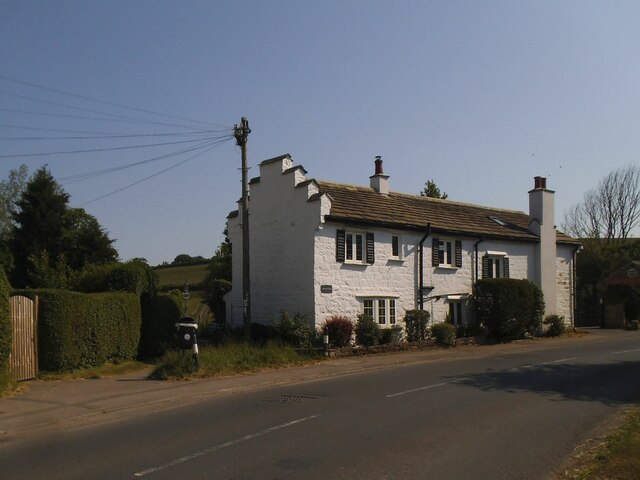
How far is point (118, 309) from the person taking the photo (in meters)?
19.2

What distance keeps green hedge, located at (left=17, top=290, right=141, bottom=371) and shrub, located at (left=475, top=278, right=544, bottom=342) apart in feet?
51.4

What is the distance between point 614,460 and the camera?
770 centimetres

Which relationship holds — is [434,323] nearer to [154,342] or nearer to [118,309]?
[154,342]

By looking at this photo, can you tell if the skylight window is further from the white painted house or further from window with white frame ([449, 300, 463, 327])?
window with white frame ([449, 300, 463, 327])

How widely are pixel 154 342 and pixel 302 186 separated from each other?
7879 mm

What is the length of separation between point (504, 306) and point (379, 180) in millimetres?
7866

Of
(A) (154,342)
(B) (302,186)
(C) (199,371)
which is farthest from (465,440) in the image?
(B) (302,186)

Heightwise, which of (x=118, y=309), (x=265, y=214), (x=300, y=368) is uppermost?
(x=265, y=214)

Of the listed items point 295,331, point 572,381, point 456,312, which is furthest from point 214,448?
point 456,312

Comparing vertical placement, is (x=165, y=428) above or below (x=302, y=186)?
below

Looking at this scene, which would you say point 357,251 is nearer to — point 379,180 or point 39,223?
point 379,180

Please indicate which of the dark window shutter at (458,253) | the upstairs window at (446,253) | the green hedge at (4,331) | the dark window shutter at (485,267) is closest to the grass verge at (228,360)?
the green hedge at (4,331)

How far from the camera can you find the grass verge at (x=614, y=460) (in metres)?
7.18

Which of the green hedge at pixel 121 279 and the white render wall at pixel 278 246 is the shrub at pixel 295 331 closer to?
the white render wall at pixel 278 246
